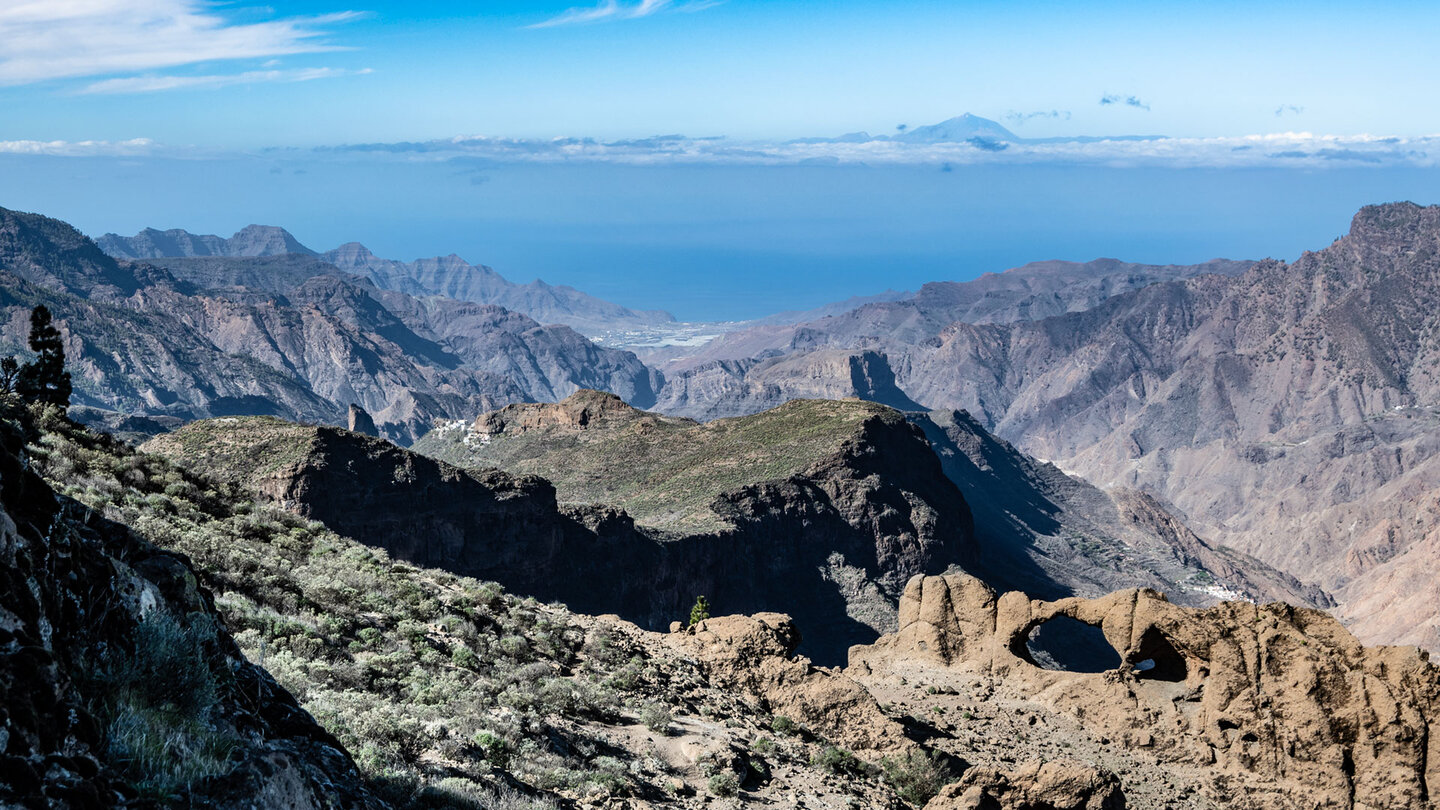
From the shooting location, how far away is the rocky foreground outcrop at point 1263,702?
24984mm

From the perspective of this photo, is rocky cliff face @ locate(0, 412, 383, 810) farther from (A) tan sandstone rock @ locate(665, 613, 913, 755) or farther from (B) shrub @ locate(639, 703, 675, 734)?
(A) tan sandstone rock @ locate(665, 613, 913, 755)

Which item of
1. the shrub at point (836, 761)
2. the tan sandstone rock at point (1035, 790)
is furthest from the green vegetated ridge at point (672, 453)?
the tan sandstone rock at point (1035, 790)

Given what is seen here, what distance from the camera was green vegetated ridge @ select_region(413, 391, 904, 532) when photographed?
98.5m

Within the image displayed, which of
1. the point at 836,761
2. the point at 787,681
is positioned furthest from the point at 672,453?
the point at 836,761

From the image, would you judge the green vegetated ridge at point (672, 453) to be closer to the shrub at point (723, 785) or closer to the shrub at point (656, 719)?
the shrub at point (656, 719)

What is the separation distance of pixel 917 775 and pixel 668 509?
7331cm

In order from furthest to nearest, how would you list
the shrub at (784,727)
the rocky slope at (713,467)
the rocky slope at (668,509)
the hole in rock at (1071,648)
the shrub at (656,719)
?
the rocky slope at (713,467) < the hole in rock at (1071,648) < the rocky slope at (668,509) < the shrub at (784,727) < the shrub at (656,719)

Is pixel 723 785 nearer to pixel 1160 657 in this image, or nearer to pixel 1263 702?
pixel 1263 702

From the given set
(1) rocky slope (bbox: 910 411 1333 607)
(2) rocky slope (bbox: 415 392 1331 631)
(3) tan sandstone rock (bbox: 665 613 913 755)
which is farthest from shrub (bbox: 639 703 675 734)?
(1) rocky slope (bbox: 910 411 1333 607)

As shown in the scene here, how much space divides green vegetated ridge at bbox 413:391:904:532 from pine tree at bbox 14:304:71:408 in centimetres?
5541

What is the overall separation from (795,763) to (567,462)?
95.5 metres

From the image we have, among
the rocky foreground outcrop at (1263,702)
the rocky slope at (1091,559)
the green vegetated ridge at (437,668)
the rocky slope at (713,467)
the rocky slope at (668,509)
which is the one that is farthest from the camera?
the rocky slope at (1091,559)

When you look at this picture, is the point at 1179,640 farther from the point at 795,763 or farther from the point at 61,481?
the point at 61,481

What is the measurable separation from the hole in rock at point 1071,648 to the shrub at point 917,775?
216 feet
